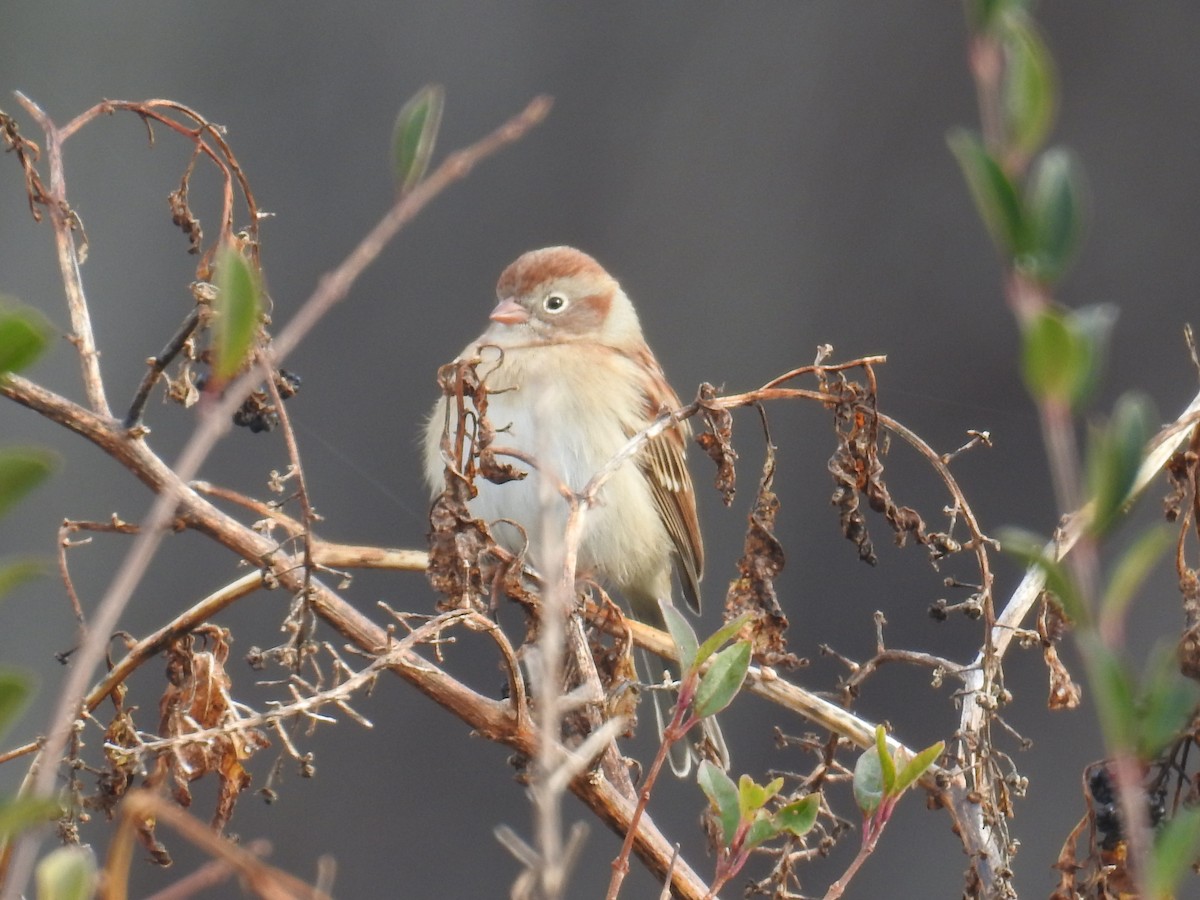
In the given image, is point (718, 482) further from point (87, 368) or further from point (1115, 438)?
point (1115, 438)

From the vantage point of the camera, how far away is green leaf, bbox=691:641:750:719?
39.6 inches

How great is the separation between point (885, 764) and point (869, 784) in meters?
0.04

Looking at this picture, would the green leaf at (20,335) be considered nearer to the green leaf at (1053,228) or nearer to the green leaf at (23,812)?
the green leaf at (23,812)

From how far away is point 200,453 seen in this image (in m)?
0.64

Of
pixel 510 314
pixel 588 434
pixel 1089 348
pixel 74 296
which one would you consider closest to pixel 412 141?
pixel 1089 348

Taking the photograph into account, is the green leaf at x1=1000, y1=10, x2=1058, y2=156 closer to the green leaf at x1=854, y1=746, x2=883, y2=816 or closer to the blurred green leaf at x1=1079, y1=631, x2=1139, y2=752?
the blurred green leaf at x1=1079, y1=631, x2=1139, y2=752

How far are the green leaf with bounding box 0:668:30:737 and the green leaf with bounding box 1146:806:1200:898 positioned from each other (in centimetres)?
47

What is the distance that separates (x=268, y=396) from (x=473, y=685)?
2.36 metres

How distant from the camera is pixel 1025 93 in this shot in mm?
624

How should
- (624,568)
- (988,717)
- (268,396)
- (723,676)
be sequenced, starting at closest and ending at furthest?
(723,676), (988,717), (268,396), (624,568)

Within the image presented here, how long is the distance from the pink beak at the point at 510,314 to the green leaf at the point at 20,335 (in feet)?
8.97

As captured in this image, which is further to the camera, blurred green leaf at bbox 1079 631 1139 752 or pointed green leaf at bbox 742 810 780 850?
pointed green leaf at bbox 742 810 780 850


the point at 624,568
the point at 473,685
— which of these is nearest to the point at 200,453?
the point at 624,568

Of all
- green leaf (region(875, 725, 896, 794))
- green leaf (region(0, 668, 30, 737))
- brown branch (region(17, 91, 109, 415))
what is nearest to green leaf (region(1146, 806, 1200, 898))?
green leaf (region(875, 725, 896, 794))
